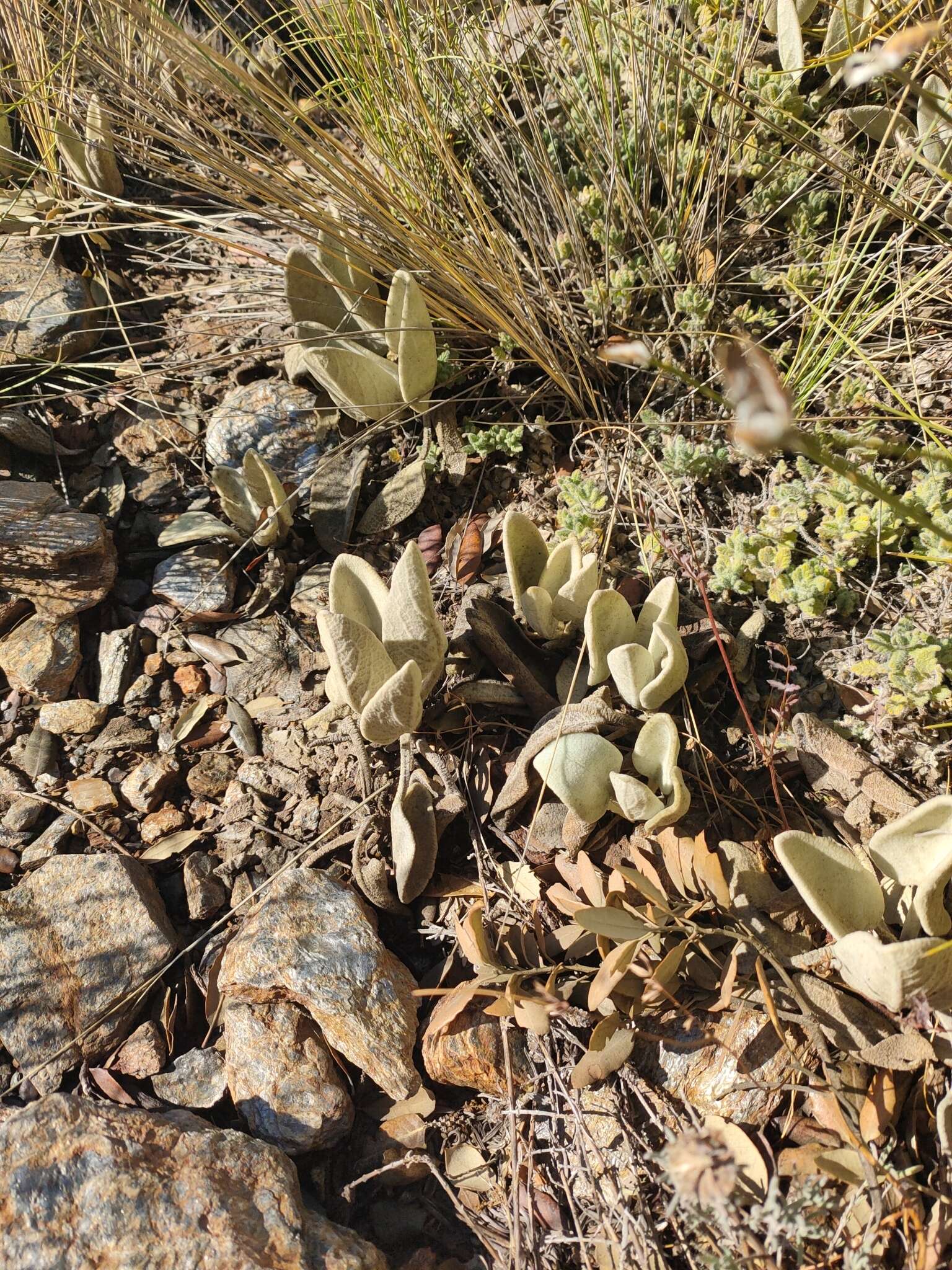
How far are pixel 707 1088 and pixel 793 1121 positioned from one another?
12 centimetres

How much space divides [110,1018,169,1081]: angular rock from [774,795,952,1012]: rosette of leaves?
1028 mm

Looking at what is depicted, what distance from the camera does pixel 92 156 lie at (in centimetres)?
237

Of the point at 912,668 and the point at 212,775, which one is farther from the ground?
the point at 912,668

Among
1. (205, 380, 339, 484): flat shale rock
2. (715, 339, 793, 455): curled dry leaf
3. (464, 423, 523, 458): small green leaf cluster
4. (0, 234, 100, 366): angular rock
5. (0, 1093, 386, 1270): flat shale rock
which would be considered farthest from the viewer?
(0, 234, 100, 366): angular rock

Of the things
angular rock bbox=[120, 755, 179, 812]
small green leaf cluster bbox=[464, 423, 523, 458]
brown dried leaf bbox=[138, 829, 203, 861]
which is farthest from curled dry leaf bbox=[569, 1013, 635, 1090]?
small green leaf cluster bbox=[464, 423, 523, 458]

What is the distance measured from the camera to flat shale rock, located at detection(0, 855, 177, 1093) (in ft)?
4.66

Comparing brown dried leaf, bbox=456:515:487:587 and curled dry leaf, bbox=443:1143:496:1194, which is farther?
brown dried leaf, bbox=456:515:487:587

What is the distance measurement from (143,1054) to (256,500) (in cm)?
111

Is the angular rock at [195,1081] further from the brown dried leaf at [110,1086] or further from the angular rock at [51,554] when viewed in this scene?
the angular rock at [51,554]

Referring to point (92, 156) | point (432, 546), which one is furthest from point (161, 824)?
point (92, 156)

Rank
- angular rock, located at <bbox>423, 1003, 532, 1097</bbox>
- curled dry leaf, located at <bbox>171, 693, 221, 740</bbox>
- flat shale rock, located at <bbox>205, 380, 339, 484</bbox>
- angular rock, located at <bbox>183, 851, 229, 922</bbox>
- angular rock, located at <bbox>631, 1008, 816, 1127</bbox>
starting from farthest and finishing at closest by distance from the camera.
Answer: flat shale rock, located at <bbox>205, 380, 339, 484</bbox>, curled dry leaf, located at <bbox>171, 693, 221, 740</bbox>, angular rock, located at <bbox>183, 851, 229, 922</bbox>, angular rock, located at <bbox>423, 1003, 532, 1097</bbox>, angular rock, located at <bbox>631, 1008, 816, 1127</bbox>

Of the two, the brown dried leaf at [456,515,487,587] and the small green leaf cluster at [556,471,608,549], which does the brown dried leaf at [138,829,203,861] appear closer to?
the brown dried leaf at [456,515,487,587]

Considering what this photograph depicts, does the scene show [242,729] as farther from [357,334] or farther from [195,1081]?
[357,334]

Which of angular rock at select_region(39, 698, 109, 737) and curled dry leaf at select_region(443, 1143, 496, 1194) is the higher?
curled dry leaf at select_region(443, 1143, 496, 1194)
